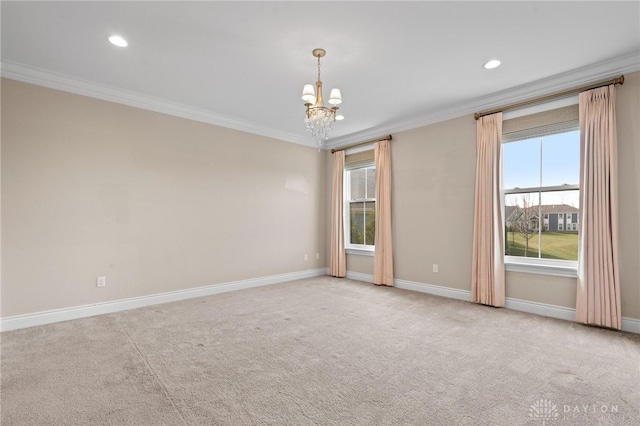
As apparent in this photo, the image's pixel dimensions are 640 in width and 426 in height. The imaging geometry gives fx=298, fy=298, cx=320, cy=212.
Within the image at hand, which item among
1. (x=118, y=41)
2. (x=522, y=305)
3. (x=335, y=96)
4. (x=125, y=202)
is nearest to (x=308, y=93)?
(x=335, y=96)

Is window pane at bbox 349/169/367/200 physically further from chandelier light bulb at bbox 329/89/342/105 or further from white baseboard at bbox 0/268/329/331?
chandelier light bulb at bbox 329/89/342/105

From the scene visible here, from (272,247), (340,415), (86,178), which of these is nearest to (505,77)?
(340,415)

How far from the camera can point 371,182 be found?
593cm

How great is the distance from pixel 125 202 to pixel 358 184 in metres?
4.06

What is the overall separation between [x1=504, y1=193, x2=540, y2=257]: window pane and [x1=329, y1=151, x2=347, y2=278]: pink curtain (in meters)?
2.91

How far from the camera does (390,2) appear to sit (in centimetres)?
232

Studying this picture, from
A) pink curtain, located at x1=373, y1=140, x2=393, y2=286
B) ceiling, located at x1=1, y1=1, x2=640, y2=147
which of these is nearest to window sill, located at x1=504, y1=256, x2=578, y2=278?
pink curtain, located at x1=373, y1=140, x2=393, y2=286

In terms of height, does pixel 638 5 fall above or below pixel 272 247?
above

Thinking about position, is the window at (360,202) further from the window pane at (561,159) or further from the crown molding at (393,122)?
the window pane at (561,159)

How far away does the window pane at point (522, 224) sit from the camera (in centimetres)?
390

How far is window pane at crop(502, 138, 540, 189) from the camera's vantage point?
388cm

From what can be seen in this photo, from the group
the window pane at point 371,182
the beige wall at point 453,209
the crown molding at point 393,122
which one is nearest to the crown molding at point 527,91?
the crown molding at point 393,122

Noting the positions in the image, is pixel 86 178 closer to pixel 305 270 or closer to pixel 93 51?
A: pixel 93 51

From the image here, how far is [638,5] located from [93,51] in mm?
4825
